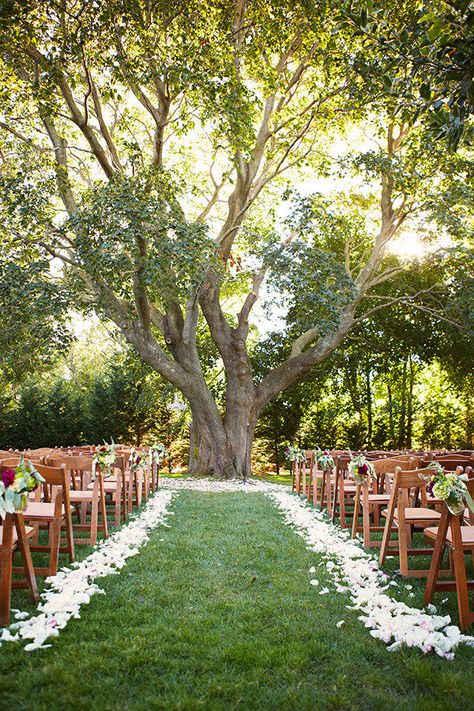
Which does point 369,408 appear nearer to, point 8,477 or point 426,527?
point 426,527

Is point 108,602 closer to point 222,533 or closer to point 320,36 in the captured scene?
point 222,533

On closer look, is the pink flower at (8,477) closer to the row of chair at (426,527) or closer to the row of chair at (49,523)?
the row of chair at (49,523)

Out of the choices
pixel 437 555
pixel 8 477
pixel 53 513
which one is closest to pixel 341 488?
pixel 437 555

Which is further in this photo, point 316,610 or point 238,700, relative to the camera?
point 316,610

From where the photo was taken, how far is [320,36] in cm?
1112

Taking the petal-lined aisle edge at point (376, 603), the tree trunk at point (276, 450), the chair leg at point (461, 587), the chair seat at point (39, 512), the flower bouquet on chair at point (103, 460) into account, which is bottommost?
the tree trunk at point (276, 450)

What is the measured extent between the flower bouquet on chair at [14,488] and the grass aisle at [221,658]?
76cm

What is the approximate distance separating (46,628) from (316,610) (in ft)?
5.83

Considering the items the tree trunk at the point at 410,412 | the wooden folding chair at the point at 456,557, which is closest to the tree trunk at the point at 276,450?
the tree trunk at the point at 410,412

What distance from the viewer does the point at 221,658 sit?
2.99 m

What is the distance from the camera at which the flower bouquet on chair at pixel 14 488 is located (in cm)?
331

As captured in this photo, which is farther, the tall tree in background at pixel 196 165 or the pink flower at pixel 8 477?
the tall tree in background at pixel 196 165

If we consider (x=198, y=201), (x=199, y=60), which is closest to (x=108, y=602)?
(x=199, y=60)

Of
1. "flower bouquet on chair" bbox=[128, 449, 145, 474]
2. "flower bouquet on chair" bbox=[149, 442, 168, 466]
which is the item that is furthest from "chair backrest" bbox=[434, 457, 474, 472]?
"flower bouquet on chair" bbox=[149, 442, 168, 466]
